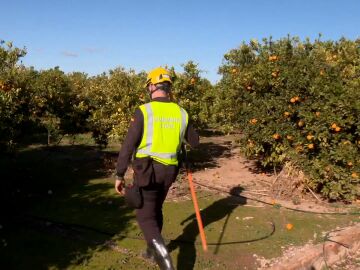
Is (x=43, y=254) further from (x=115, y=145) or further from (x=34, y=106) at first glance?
(x=115, y=145)

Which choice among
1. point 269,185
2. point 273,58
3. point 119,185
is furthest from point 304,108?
point 119,185

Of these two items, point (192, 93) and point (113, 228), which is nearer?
point (113, 228)

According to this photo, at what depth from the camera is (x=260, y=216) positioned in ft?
24.2

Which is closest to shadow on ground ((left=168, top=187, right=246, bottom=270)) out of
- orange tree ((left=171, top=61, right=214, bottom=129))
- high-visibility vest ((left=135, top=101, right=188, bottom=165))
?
high-visibility vest ((left=135, top=101, right=188, bottom=165))

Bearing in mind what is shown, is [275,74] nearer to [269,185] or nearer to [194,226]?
[269,185]

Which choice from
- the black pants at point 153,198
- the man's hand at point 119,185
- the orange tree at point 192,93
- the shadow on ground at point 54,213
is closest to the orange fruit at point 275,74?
the orange tree at point 192,93

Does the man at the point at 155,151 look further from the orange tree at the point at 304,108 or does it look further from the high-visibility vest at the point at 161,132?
the orange tree at the point at 304,108

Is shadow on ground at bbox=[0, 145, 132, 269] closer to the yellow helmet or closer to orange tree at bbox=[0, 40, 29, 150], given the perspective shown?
orange tree at bbox=[0, 40, 29, 150]

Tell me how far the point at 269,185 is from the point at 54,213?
508cm

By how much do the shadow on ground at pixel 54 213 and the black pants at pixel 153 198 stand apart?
1.37 metres

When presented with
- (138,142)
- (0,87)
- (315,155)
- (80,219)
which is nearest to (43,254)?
(80,219)

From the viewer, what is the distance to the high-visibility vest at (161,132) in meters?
4.32

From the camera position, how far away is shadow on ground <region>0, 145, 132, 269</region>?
5445 mm

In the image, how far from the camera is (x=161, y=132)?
4379 mm
